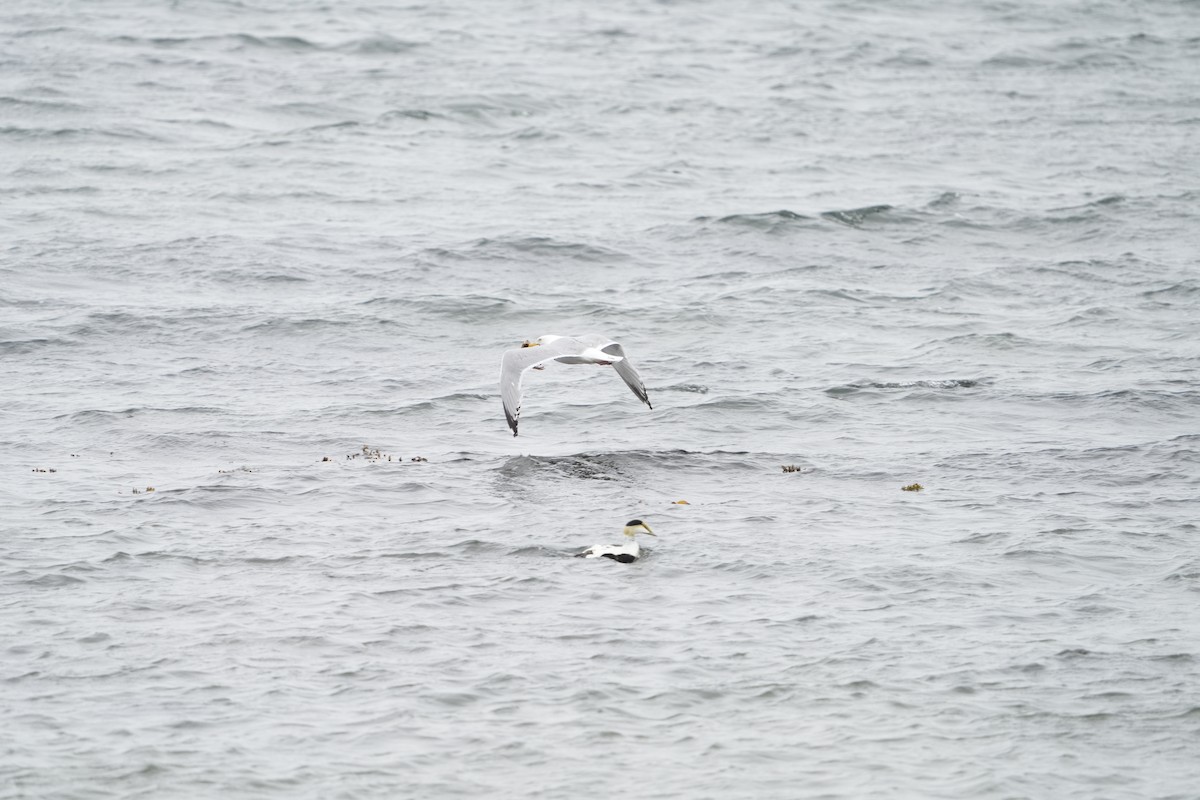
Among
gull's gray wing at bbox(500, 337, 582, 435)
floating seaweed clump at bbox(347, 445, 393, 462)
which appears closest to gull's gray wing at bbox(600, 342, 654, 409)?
gull's gray wing at bbox(500, 337, 582, 435)

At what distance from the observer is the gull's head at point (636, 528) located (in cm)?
1365

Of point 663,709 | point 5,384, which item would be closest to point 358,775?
point 663,709

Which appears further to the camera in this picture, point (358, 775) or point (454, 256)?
point (454, 256)

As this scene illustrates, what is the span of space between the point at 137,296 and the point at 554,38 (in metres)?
21.4

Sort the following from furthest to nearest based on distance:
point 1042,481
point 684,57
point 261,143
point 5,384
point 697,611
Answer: point 684,57, point 261,143, point 5,384, point 1042,481, point 697,611

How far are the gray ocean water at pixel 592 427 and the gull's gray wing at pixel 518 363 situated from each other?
2.10 ft

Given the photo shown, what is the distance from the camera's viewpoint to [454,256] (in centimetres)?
2553

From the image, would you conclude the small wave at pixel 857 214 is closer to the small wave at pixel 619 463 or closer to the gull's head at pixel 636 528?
the small wave at pixel 619 463

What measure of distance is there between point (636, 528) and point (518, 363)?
3.52 m

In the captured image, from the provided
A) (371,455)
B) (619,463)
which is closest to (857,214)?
(619,463)

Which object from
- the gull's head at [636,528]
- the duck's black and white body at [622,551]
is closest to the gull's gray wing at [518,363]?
the gull's head at [636,528]

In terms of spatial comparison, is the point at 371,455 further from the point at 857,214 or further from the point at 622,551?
the point at 857,214

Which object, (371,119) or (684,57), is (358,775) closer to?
(371,119)

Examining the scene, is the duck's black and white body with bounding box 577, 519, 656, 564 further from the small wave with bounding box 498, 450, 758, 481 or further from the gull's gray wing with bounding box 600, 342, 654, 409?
the gull's gray wing with bounding box 600, 342, 654, 409
